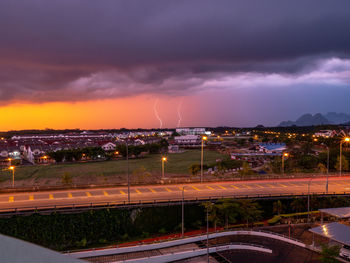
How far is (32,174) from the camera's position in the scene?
52.9 metres

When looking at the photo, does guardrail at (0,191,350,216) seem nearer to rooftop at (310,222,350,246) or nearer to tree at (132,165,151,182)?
rooftop at (310,222,350,246)

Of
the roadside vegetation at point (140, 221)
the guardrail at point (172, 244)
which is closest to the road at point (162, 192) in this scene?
the roadside vegetation at point (140, 221)

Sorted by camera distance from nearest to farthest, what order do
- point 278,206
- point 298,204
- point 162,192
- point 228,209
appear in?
point 228,209 → point 278,206 → point 298,204 → point 162,192

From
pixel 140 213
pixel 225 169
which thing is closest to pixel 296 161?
pixel 225 169

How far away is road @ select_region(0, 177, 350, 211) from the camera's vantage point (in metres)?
29.4

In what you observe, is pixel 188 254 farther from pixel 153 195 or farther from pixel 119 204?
pixel 153 195

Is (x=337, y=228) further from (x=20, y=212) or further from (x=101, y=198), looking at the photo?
(x=20, y=212)

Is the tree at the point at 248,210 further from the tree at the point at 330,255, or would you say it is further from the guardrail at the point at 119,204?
the tree at the point at 330,255

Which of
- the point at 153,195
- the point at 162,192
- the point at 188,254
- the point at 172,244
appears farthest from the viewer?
the point at 162,192

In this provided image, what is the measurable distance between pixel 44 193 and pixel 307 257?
27.4m

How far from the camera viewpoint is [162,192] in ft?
109

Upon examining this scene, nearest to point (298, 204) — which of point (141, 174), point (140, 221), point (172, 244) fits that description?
point (172, 244)

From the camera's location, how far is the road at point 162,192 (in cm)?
2942

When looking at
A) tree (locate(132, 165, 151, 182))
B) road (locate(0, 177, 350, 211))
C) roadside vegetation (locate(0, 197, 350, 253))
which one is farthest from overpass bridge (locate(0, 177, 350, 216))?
tree (locate(132, 165, 151, 182))
